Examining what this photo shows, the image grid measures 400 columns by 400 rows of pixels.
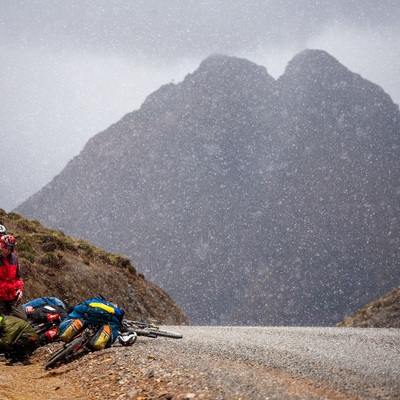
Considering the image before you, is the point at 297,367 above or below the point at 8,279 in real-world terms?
below

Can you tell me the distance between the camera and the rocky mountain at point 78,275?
17.6m

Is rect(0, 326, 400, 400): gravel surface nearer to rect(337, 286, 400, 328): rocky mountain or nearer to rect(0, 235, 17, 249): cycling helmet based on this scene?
rect(0, 235, 17, 249): cycling helmet

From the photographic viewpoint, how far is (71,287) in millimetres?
18516

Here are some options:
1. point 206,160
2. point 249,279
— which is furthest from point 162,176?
point 249,279

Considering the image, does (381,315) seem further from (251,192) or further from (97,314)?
(251,192)

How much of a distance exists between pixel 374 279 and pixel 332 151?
1928 inches

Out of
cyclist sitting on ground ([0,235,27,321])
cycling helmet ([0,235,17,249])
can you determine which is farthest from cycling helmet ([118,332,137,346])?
cycling helmet ([0,235,17,249])

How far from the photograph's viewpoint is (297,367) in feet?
20.7

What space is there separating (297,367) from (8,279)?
5.61m

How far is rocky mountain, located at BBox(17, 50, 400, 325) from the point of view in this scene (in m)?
117

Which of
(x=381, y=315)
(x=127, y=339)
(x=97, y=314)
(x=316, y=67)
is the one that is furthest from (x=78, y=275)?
(x=316, y=67)

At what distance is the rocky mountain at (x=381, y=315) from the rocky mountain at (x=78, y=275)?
9.22 m

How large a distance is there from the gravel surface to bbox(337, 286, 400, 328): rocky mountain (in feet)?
43.7

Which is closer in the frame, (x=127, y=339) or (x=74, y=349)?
(x=74, y=349)
